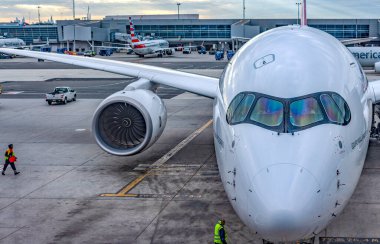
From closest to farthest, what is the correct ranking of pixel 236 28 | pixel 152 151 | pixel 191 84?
pixel 191 84 → pixel 152 151 → pixel 236 28

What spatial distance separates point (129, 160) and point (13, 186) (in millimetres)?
4343

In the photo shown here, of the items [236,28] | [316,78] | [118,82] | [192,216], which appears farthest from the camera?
[236,28]

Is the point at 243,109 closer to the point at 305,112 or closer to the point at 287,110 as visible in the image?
the point at 287,110

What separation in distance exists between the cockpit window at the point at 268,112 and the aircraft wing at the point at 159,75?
589 cm

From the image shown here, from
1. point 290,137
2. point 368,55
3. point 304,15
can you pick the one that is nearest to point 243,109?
point 290,137

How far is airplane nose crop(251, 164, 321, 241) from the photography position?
26.6 ft

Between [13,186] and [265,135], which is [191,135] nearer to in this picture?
[13,186]

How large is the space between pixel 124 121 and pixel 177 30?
128275 mm

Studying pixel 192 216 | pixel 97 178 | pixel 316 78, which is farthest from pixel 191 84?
pixel 316 78

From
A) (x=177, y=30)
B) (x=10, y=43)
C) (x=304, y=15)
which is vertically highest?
(x=177, y=30)

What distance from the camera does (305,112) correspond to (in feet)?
31.7

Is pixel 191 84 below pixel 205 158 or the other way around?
the other way around

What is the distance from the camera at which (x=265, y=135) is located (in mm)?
9352

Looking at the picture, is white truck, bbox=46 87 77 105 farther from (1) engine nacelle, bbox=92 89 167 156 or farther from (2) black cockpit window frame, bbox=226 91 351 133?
(2) black cockpit window frame, bbox=226 91 351 133
